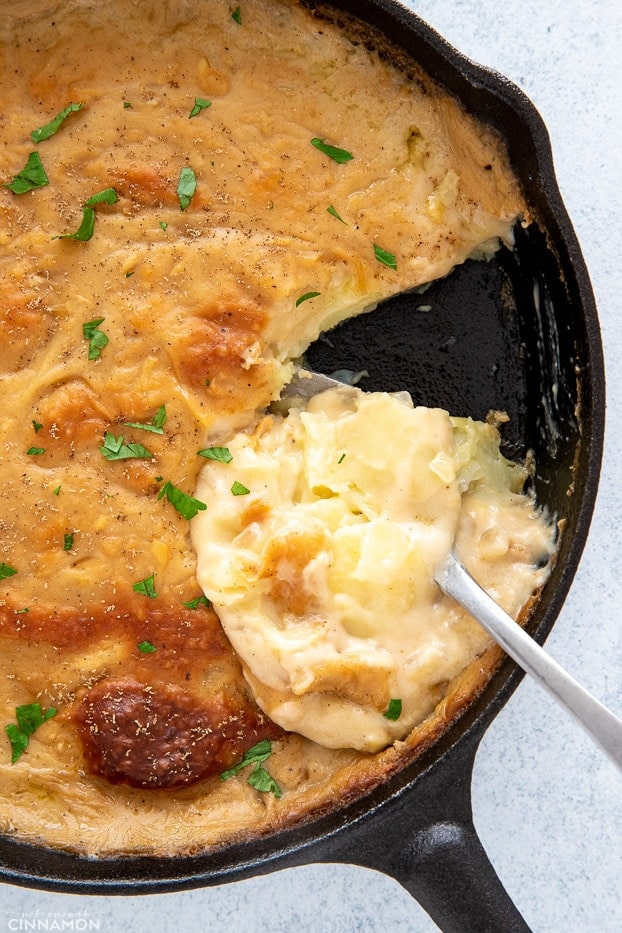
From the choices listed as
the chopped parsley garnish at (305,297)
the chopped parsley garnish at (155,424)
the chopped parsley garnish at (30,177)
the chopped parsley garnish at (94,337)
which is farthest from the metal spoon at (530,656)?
the chopped parsley garnish at (30,177)

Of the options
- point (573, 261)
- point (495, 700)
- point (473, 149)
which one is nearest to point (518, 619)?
point (495, 700)

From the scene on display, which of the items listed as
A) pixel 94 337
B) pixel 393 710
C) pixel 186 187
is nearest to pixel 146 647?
pixel 393 710

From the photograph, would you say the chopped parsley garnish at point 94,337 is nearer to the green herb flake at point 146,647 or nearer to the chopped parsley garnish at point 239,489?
the chopped parsley garnish at point 239,489

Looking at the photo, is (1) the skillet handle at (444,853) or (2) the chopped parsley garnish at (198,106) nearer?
(1) the skillet handle at (444,853)

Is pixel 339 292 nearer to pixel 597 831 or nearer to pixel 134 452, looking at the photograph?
pixel 134 452

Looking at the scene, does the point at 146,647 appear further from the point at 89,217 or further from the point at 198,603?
the point at 89,217

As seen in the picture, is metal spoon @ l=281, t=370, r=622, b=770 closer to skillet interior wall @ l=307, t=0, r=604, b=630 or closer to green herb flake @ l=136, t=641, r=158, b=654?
skillet interior wall @ l=307, t=0, r=604, b=630
